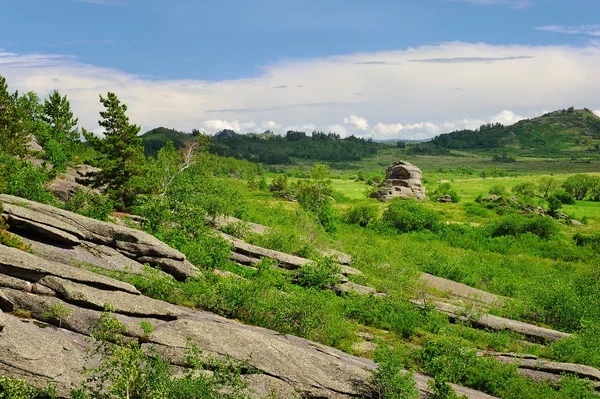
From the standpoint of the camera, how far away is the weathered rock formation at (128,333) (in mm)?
19392

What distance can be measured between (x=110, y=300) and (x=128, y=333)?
296 centimetres

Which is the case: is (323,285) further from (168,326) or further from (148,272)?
(168,326)

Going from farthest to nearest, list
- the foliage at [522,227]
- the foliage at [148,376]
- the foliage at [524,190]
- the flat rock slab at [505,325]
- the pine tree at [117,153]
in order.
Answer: the foliage at [524,190]
the foliage at [522,227]
the pine tree at [117,153]
the flat rock slab at [505,325]
the foliage at [148,376]

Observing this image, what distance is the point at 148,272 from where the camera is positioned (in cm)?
3177

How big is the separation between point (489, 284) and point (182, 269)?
135 ft

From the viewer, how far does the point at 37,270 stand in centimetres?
2428

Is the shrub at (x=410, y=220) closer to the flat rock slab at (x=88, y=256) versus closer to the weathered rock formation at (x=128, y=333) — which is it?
the flat rock slab at (x=88, y=256)

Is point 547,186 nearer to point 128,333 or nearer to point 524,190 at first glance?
point 524,190

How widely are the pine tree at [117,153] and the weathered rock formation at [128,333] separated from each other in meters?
29.5

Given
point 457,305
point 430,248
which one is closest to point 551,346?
point 457,305

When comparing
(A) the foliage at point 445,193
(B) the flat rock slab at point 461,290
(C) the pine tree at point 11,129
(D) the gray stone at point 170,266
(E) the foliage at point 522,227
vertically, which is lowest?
(B) the flat rock slab at point 461,290

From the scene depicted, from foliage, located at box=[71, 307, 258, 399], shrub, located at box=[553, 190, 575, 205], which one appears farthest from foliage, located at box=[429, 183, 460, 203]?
foliage, located at box=[71, 307, 258, 399]

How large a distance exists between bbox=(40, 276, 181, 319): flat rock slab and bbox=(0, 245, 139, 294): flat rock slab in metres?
0.39

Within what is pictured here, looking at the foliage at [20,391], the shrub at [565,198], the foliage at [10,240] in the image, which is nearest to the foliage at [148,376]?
the foliage at [20,391]
